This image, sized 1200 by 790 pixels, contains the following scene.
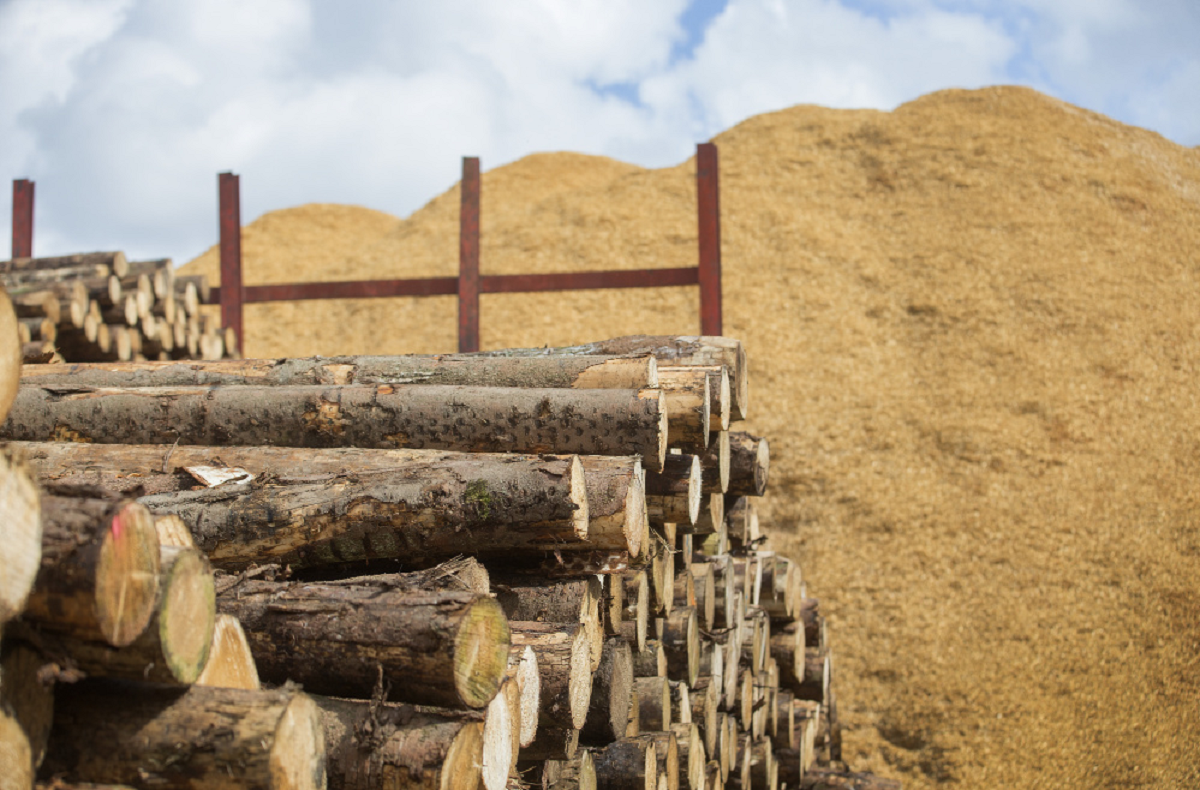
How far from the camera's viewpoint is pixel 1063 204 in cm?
1756

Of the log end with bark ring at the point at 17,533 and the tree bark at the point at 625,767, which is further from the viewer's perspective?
the tree bark at the point at 625,767

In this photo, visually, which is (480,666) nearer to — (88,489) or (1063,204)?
(88,489)

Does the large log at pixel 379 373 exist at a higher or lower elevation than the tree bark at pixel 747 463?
higher

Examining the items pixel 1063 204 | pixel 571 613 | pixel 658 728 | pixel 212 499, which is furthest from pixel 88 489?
pixel 1063 204

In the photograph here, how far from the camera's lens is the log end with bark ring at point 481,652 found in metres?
2.10

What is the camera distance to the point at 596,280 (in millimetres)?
7824

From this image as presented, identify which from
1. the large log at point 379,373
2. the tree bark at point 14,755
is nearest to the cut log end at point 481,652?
the tree bark at point 14,755

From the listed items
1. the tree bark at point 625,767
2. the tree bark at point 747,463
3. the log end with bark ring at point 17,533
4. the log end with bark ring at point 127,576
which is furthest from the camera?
the tree bark at point 747,463

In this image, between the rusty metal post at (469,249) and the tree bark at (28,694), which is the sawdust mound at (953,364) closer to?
the rusty metal post at (469,249)

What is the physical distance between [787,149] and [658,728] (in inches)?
725

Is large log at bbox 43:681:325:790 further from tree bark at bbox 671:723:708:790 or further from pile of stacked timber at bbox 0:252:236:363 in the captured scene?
pile of stacked timber at bbox 0:252:236:363

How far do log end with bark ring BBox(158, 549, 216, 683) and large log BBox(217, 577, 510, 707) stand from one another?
0.42m

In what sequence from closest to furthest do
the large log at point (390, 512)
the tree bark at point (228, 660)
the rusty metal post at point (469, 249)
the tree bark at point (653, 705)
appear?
the tree bark at point (228, 660) → the large log at point (390, 512) → the tree bark at point (653, 705) → the rusty metal post at point (469, 249)

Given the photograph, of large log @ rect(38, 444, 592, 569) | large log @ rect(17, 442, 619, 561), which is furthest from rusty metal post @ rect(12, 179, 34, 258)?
large log @ rect(38, 444, 592, 569)
